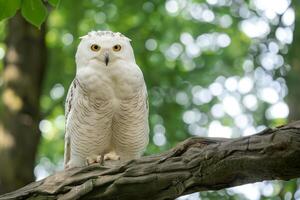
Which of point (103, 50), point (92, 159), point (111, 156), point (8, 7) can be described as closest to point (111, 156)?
point (111, 156)

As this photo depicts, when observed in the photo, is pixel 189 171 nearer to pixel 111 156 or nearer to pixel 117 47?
pixel 111 156

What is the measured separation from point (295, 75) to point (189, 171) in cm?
256

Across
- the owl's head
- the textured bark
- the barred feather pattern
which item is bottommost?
the textured bark

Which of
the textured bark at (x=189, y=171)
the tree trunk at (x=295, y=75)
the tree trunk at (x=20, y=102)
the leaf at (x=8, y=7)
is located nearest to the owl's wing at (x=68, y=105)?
the textured bark at (x=189, y=171)

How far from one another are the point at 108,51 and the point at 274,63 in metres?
3.22

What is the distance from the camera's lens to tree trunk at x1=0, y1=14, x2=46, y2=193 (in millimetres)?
6043

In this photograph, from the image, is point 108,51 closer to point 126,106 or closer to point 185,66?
point 126,106

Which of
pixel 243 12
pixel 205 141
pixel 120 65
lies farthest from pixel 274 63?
pixel 205 141

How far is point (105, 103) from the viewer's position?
148 inches

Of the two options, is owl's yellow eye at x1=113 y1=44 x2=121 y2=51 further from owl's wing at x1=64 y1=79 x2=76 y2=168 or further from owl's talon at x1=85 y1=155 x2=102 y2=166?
owl's talon at x1=85 y1=155 x2=102 y2=166

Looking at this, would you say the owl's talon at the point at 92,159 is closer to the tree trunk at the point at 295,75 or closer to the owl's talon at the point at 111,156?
the owl's talon at the point at 111,156

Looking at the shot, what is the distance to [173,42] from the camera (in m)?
8.47

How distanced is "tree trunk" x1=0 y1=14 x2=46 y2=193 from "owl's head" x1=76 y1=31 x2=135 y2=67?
2.46 m

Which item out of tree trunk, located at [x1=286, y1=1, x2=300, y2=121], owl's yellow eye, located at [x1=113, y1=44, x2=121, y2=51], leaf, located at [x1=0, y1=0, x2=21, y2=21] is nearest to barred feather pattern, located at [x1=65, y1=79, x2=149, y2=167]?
owl's yellow eye, located at [x1=113, y1=44, x2=121, y2=51]
